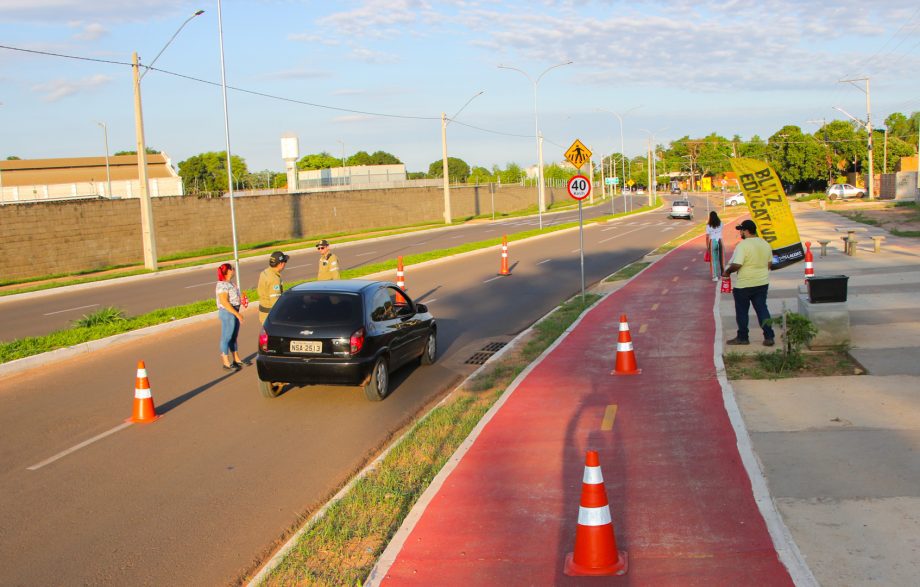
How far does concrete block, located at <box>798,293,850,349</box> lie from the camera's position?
11.7m

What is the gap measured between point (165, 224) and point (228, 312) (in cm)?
3090

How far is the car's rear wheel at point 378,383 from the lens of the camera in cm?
1057

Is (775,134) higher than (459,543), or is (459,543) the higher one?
(775,134)

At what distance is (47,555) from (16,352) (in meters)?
8.63

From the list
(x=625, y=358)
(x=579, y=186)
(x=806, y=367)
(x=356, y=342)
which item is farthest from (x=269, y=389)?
(x=579, y=186)

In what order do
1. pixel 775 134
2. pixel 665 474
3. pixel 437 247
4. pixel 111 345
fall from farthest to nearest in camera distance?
1. pixel 775 134
2. pixel 437 247
3. pixel 111 345
4. pixel 665 474

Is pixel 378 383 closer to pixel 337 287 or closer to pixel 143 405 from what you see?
pixel 337 287

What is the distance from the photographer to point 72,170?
75.6 m

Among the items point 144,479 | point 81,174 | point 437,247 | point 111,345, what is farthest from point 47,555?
point 81,174

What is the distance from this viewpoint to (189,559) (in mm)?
6031

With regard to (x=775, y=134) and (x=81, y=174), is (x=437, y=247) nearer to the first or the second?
(x=81, y=174)

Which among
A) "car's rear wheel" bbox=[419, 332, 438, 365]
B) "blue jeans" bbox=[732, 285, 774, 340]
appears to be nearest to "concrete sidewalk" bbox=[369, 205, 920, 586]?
"blue jeans" bbox=[732, 285, 774, 340]

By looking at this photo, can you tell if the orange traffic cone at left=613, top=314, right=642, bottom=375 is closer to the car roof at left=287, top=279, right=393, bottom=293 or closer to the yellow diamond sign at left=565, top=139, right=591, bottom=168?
the car roof at left=287, top=279, right=393, bottom=293

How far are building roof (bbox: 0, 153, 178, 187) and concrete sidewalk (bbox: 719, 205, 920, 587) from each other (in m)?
69.0
